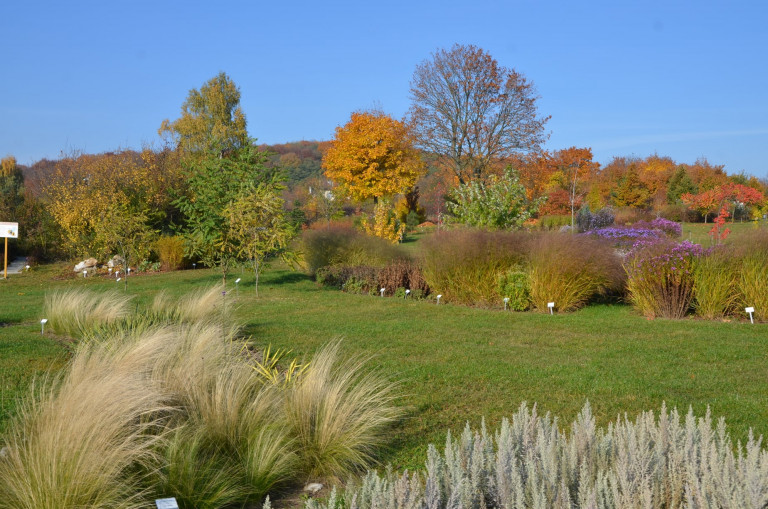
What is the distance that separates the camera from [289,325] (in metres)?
9.55

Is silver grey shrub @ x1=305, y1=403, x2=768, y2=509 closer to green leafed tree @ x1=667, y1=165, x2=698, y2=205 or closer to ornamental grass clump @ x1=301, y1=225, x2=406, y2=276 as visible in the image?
ornamental grass clump @ x1=301, y1=225, x2=406, y2=276

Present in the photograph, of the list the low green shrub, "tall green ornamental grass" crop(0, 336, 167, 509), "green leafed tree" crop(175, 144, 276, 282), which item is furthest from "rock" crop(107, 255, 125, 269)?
"tall green ornamental grass" crop(0, 336, 167, 509)

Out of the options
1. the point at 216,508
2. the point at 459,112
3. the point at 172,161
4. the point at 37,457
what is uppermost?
the point at 459,112

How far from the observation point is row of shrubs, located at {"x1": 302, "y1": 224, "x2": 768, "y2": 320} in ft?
32.1

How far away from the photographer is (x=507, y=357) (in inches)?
282

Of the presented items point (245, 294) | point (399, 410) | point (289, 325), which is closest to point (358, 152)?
point (245, 294)

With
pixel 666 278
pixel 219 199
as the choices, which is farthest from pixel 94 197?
pixel 666 278

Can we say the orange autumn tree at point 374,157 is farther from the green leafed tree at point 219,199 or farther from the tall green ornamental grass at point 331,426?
the tall green ornamental grass at point 331,426

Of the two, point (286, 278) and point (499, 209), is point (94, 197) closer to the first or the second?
point (286, 278)

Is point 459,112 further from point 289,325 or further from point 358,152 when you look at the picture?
point 289,325

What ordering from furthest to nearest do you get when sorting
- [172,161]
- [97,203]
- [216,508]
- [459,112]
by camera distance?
[459,112], [172,161], [97,203], [216,508]

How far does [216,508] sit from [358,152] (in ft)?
105

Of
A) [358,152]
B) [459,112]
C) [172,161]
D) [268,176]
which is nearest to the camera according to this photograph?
[268,176]

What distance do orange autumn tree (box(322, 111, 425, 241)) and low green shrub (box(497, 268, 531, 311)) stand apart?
74.8ft
